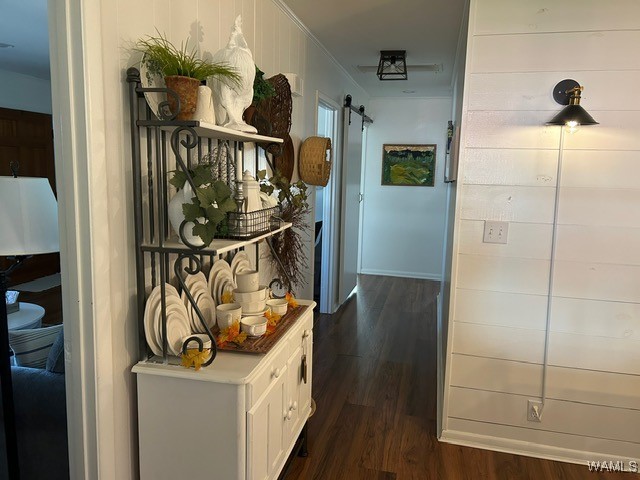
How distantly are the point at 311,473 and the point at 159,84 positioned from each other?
1.84 meters

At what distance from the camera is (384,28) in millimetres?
3334

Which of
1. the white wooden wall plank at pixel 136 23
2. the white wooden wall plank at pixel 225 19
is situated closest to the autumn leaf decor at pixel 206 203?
the white wooden wall plank at pixel 136 23

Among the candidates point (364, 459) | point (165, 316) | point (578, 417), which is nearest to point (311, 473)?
point (364, 459)

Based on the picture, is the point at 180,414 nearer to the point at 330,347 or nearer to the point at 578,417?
the point at 578,417

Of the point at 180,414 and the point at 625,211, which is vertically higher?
the point at 625,211

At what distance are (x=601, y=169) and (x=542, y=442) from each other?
1.41 metres

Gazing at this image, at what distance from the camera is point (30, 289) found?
5.54 metres

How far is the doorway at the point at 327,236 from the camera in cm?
461

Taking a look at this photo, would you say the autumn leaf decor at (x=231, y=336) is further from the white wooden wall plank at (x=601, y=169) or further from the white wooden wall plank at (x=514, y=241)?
the white wooden wall plank at (x=601, y=169)

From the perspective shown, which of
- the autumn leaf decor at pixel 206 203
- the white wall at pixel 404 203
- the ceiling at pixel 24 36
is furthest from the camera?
the white wall at pixel 404 203

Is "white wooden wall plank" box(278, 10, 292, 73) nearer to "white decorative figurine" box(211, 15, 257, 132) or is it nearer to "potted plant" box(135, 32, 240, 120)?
"white decorative figurine" box(211, 15, 257, 132)

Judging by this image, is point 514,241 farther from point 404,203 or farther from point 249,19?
Answer: point 404,203

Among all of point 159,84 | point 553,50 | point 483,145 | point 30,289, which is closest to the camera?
point 159,84

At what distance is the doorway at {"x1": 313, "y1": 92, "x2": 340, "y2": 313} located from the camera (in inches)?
181
